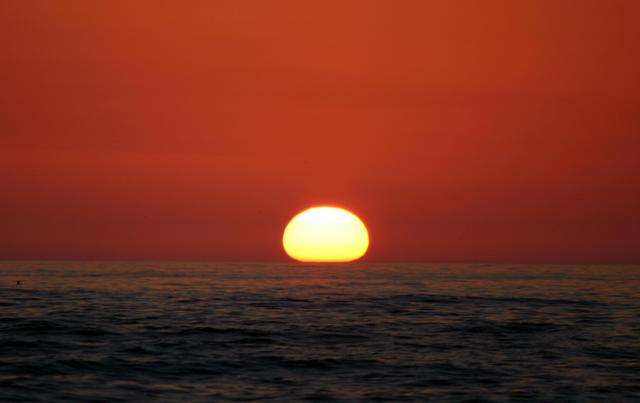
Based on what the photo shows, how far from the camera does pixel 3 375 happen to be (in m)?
23.2

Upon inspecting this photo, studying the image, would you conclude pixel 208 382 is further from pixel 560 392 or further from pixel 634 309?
pixel 634 309

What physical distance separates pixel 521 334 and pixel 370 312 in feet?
37.5

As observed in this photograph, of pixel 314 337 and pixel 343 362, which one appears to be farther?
pixel 314 337

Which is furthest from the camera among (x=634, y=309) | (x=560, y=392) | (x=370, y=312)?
(x=634, y=309)

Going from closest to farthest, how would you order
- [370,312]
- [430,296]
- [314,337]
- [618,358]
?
[618,358] < [314,337] < [370,312] < [430,296]

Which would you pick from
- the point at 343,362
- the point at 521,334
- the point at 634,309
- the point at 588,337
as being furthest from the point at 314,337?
the point at 634,309

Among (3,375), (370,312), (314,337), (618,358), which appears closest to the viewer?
(3,375)

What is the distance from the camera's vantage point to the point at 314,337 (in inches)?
1286

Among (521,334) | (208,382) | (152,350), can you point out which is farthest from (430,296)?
(208,382)

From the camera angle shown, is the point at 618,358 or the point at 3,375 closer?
the point at 3,375

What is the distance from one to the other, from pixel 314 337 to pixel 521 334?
32.5 ft

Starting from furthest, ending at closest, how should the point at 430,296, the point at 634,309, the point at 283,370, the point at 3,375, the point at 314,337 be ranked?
the point at 430,296 → the point at 634,309 → the point at 314,337 → the point at 283,370 → the point at 3,375

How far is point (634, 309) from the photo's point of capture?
48.2 meters

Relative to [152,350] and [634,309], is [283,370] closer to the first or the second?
[152,350]
